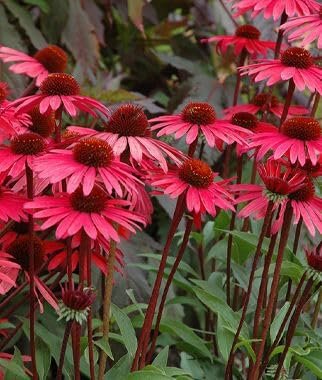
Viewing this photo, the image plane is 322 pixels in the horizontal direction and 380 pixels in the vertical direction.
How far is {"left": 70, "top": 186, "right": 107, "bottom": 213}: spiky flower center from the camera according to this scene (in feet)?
2.81

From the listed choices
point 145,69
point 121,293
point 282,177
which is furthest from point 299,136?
point 145,69

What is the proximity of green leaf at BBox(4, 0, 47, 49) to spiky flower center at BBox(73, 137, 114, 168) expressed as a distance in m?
1.07

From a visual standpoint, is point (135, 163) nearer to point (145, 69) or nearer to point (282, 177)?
point (282, 177)

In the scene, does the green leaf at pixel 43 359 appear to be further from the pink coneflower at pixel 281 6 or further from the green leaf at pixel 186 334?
the pink coneflower at pixel 281 6

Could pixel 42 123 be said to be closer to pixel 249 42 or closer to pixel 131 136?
pixel 131 136

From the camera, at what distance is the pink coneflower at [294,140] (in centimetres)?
99

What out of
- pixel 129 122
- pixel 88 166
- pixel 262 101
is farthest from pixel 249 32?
pixel 88 166

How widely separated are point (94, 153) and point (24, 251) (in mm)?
265

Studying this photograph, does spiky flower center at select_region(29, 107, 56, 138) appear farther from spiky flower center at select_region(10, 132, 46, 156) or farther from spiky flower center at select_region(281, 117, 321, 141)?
spiky flower center at select_region(281, 117, 321, 141)

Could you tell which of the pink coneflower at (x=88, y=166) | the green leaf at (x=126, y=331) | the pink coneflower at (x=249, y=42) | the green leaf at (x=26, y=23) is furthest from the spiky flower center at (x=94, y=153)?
the green leaf at (x=26, y=23)

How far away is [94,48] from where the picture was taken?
6.39 feet

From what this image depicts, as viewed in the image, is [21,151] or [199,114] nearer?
[21,151]

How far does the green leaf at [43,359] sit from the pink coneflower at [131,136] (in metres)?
0.32

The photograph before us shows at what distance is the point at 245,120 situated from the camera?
3.96 ft
